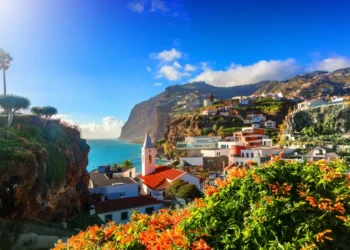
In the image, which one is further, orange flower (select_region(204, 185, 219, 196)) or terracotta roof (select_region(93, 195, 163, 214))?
terracotta roof (select_region(93, 195, 163, 214))

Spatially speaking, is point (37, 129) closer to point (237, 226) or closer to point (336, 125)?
point (237, 226)

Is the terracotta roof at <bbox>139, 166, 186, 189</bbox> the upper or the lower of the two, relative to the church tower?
lower

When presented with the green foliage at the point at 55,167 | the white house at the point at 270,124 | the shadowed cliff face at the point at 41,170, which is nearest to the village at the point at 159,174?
the shadowed cliff face at the point at 41,170

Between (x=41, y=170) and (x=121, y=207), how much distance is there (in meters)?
10.1

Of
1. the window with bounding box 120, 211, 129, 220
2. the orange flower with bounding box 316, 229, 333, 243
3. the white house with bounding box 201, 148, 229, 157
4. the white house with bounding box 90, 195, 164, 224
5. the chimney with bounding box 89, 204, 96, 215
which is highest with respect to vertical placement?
the orange flower with bounding box 316, 229, 333, 243

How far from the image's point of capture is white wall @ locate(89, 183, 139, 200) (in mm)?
26703

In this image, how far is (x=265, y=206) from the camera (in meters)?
3.17

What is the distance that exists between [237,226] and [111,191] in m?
25.4

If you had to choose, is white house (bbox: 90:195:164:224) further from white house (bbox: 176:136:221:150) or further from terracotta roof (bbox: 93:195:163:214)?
white house (bbox: 176:136:221:150)

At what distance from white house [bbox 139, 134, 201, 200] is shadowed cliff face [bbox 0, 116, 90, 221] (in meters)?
9.11

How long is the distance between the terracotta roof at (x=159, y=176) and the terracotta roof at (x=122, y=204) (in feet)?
18.7

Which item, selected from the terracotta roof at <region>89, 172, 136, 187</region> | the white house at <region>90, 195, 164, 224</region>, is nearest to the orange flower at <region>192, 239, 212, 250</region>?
the white house at <region>90, 195, 164, 224</region>

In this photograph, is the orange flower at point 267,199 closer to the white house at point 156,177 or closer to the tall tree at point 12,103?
the tall tree at point 12,103

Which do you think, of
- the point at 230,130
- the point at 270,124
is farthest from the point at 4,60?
the point at 270,124
